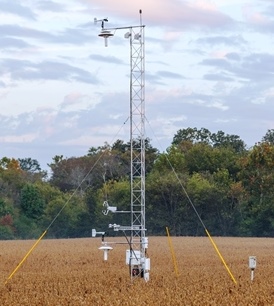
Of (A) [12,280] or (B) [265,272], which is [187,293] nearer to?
(A) [12,280]

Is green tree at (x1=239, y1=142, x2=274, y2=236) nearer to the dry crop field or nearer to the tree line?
the tree line

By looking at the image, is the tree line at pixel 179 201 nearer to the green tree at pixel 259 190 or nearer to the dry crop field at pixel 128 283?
the green tree at pixel 259 190

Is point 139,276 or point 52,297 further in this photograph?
point 139,276

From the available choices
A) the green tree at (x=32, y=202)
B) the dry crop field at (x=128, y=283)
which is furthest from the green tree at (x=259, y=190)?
the dry crop field at (x=128, y=283)

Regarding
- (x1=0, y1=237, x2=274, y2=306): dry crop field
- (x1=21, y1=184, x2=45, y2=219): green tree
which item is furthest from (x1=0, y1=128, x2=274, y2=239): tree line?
(x1=0, y1=237, x2=274, y2=306): dry crop field

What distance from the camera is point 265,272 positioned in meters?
33.6

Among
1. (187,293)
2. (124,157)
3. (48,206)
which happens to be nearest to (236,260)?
(187,293)

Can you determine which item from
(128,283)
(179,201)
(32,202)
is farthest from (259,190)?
(128,283)

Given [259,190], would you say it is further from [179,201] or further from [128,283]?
[128,283]

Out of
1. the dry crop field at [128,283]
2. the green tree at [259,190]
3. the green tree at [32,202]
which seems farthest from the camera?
the green tree at [32,202]

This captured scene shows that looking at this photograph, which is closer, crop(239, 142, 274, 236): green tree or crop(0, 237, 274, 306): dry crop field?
crop(0, 237, 274, 306): dry crop field

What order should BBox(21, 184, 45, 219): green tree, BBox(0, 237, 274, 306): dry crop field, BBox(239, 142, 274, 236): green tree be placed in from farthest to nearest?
BBox(21, 184, 45, 219): green tree < BBox(239, 142, 274, 236): green tree < BBox(0, 237, 274, 306): dry crop field

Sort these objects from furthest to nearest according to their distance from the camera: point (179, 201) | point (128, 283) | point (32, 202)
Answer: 1. point (32, 202)
2. point (179, 201)
3. point (128, 283)

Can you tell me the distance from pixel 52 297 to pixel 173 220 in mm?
69135
